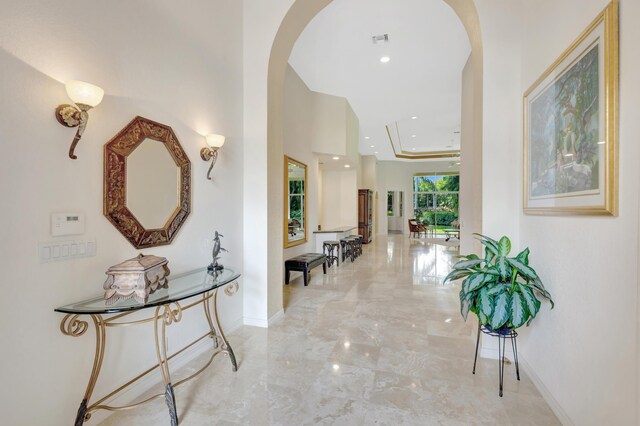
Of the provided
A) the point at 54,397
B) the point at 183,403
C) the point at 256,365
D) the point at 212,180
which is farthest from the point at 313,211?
the point at 54,397

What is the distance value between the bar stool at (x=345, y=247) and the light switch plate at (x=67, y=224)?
6.06 meters

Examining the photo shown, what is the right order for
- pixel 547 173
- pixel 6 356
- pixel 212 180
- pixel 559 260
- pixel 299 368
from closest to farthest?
1. pixel 6 356
2. pixel 559 260
3. pixel 547 173
4. pixel 299 368
5. pixel 212 180

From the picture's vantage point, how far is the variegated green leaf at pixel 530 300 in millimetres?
1953

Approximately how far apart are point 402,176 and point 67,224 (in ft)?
50.0

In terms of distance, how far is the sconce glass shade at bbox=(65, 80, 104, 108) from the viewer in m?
1.61

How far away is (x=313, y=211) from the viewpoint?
6.84m

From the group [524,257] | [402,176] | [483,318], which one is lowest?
[483,318]

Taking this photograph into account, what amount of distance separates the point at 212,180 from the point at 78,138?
1.32 meters

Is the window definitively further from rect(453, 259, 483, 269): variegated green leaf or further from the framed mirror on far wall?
rect(453, 259, 483, 269): variegated green leaf

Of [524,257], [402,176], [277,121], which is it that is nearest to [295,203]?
[277,121]

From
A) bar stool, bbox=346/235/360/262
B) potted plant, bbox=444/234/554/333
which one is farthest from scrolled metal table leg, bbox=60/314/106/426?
bar stool, bbox=346/235/360/262

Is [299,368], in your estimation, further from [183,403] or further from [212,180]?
[212,180]

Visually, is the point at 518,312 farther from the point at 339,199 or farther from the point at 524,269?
the point at 339,199

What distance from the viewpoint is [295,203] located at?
598cm
